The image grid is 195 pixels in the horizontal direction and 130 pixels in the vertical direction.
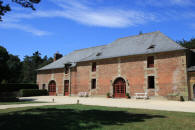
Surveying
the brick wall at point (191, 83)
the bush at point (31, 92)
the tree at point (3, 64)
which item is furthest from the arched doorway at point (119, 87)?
the tree at point (3, 64)

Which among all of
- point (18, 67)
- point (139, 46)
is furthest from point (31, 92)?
point (18, 67)

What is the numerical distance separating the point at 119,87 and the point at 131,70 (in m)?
2.54

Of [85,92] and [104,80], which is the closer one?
[104,80]

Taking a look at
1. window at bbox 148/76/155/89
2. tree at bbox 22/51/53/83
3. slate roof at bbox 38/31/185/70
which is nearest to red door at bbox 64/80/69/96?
slate roof at bbox 38/31/185/70

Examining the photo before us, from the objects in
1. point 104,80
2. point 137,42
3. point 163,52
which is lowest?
point 104,80

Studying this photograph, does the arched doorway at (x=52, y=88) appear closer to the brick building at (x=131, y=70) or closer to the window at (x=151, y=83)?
the brick building at (x=131, y=70)

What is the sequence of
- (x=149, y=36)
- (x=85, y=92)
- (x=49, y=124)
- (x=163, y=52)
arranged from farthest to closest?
(x=85, y=92)
(x=149, y=36)
(x=163, y=52)
(x=49, y=124)

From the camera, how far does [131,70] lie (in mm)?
20734

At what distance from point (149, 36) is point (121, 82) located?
6565 millimetres

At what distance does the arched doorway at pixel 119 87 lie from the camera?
70.1ft

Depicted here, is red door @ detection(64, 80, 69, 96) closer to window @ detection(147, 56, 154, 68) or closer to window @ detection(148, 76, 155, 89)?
window @ detection(148, 76, 155, 89)

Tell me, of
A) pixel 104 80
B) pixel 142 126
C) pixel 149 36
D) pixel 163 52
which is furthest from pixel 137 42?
pixel 142 126

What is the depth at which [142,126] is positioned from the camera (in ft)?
18.1

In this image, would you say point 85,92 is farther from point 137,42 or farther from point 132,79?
point 137,42
